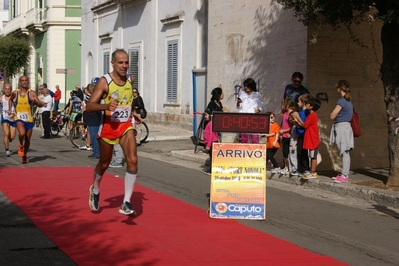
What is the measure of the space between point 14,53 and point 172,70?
85.5ft

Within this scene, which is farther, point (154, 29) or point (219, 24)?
point (154, 29)

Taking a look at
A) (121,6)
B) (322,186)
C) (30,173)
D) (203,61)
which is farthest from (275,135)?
(121,6)

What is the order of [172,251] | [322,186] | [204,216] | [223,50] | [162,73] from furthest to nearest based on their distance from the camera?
[162,73] < [223,50] < [322,186] < [204,216] < [172,251]

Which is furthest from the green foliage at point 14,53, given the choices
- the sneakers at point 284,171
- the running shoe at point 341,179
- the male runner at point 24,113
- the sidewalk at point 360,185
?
the running shoe at point 341,179

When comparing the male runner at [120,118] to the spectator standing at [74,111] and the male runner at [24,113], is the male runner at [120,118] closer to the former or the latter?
the male runner at [24,113]

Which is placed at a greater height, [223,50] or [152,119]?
[223,50]

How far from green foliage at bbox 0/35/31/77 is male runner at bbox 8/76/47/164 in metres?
35.6

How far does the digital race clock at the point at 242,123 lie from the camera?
10000 mm

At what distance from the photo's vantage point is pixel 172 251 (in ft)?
25.1

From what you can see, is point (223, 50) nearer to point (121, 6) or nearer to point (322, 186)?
point (322, 186)

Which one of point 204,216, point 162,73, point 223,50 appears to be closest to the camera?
point 204,216

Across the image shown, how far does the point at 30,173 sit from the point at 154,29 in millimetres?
15447

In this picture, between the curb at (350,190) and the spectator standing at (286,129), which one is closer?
the curb at (350,190)

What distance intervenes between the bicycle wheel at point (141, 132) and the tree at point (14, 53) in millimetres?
29538
